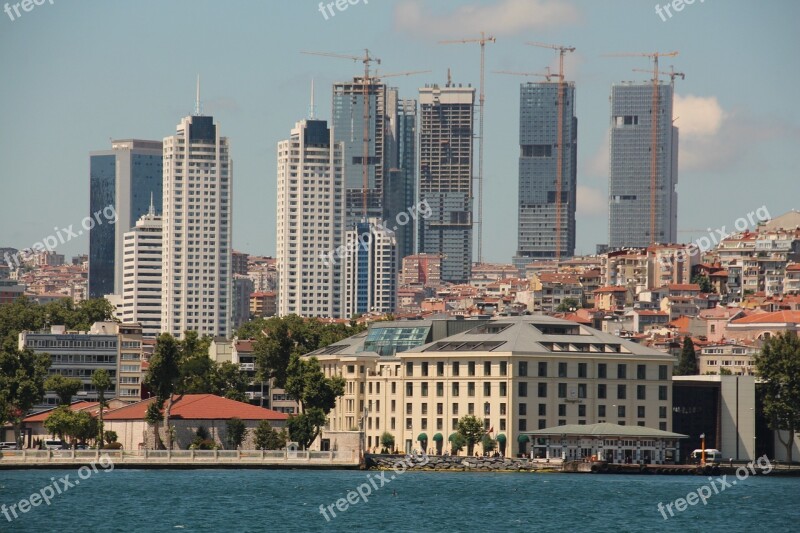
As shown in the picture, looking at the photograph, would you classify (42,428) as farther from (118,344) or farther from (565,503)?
(565,503)

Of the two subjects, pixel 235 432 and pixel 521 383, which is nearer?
pixel 235 432

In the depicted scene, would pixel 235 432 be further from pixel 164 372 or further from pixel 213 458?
pixel 213 458

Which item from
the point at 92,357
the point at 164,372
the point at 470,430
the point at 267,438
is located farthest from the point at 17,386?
the point at 92,357

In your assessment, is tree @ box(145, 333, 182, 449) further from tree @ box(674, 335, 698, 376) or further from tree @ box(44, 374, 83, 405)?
tree @ box(674, 335, 698, 376)

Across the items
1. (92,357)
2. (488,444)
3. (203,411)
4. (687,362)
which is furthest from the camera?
(687,362)

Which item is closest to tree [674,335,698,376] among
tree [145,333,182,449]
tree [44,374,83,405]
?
tree [44,374,83,405]
